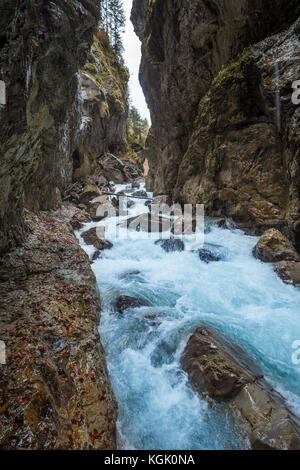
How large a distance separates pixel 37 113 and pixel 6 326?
A: 231 inches

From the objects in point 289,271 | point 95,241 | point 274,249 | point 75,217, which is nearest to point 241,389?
point 289,271

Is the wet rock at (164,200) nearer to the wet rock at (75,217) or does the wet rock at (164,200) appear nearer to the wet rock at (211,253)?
the wet rock at (75,217)

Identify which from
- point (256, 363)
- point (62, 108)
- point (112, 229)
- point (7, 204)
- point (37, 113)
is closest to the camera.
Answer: point (256, 363)

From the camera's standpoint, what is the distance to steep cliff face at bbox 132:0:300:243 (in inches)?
362

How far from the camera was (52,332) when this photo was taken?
12.1 ft

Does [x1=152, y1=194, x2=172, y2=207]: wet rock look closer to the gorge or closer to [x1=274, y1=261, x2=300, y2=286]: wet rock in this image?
the gorge

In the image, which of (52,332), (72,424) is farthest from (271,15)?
(72,424)

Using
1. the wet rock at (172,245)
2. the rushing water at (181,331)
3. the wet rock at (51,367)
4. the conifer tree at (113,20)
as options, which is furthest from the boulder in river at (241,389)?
the conifer tree at (113,20)

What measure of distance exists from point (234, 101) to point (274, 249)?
8905 millimetres

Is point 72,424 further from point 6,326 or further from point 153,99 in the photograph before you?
point 153,99

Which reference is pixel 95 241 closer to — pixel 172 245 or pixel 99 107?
pixel 172 245

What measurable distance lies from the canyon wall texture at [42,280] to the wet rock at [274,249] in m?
6.47

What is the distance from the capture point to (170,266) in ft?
29.6
